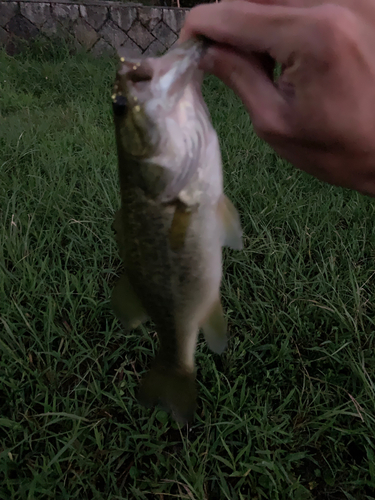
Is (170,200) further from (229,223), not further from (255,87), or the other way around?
(255,87)

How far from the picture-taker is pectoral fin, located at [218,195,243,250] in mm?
1147

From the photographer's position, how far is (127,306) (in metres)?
1.28

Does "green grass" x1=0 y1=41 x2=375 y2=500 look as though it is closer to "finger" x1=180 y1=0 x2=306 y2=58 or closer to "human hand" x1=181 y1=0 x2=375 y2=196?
"human hand" x1=181 y1=0 x2=375 y2=196

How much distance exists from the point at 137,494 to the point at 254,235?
1.61m

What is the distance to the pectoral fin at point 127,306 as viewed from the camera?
126 centimetres

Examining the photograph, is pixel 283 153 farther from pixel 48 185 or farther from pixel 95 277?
pixel 48 185

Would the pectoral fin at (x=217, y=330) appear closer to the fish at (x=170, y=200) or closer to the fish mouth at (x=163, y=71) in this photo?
the fish at (x=170, y=200)

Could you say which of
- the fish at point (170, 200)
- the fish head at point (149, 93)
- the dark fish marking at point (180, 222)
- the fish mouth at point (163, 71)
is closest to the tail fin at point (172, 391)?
the fish at point (170, 200)

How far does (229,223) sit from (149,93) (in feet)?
1.36

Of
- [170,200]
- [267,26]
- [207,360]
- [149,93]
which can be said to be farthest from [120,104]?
[207,360]

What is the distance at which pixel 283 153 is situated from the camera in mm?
1121

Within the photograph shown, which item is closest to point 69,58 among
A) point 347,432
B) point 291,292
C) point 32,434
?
point 291,292

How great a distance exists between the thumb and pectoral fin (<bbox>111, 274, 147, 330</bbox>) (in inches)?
24.3

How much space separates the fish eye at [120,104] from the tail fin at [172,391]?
2.76ft
